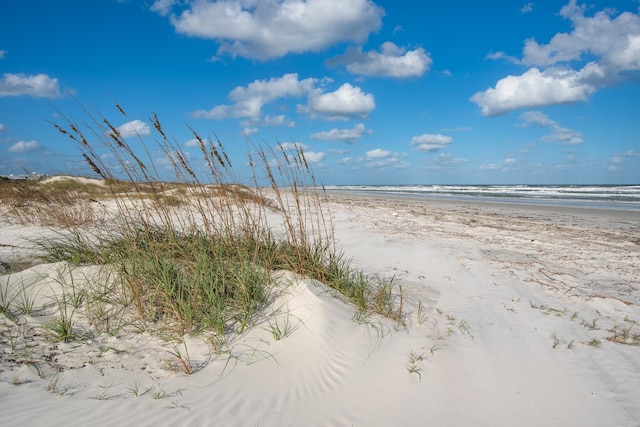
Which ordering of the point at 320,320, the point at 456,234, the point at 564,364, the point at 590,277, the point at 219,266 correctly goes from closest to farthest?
the point at 564,364 → the point at 320,320 → the point at 219,266 → the point at 590,277 → the point at 456,234

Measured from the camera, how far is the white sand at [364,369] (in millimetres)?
1813

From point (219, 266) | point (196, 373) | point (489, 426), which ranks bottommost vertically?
point (489, 426)

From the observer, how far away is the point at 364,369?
227cm

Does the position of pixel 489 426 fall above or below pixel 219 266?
below

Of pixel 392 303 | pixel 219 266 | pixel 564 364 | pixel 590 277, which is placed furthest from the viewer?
pixel 590 277

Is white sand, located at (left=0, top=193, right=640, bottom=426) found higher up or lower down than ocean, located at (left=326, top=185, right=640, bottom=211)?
lower down

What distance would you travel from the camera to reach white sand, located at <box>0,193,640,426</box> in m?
1.81

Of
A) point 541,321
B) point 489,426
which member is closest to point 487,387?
point 489,426

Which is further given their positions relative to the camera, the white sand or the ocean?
the ocean

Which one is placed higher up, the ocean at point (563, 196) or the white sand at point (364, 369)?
the ocean at point (563, 196)

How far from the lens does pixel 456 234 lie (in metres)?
7.28

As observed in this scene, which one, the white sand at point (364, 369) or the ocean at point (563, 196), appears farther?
the ocean at point (563, 196)

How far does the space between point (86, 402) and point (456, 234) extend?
6.85 meters

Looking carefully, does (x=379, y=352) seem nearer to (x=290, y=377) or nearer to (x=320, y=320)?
(x=320, y=320)
